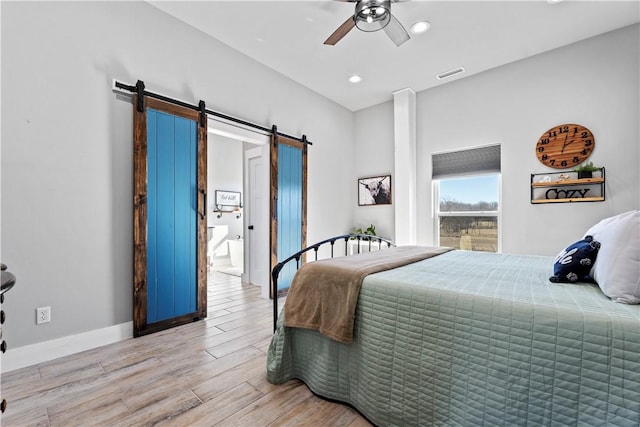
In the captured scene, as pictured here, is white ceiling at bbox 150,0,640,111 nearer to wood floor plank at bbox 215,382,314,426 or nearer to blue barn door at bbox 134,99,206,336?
blue barn door at bbox 134,99,206,336

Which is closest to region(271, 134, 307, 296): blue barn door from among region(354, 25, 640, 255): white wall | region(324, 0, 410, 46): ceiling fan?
region(324, 0, 410, 46): ceiling fan

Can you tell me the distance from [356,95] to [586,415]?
458 cm

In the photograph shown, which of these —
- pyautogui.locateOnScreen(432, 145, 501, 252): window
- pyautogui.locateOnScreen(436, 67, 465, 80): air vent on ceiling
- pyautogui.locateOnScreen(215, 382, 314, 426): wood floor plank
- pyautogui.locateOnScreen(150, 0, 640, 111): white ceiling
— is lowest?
pyautogui.locateOnScreen(215, 382, 314, 426): wood floor plank

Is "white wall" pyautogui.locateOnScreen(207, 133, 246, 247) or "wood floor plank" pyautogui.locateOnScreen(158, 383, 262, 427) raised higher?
"white wall" pyautogui.locateOnScreen(207, 133, 246, 247)

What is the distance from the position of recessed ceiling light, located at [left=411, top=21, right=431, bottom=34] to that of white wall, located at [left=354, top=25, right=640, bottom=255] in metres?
1.44

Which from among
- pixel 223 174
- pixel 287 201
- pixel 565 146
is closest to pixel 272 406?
pixel 287 201

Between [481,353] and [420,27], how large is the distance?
3.15m

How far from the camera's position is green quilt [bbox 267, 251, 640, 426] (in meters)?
0.93

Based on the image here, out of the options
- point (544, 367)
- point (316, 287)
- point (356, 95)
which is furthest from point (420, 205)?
point (544, 367)

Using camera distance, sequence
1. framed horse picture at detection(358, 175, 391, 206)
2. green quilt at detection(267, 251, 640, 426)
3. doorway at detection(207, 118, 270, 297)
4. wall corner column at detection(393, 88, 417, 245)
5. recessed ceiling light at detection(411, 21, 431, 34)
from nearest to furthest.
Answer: green quilt at detection(267, 251, 640, 426)
recessed ceiling light at detection(411, 21, 431, 34)
doorway at detection(207, 118, 270, 297)
wall corner column at detection(393, 88, 417, 245)
framed horse picture at detection(358, 175, 391, 206)

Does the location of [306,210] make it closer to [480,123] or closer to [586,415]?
[480,123]

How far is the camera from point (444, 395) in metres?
1.23

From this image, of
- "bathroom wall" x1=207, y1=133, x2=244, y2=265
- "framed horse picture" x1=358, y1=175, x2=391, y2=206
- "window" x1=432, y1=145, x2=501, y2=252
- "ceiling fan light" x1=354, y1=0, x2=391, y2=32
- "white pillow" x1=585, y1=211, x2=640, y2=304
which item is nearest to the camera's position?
"white pillow" x1=585, y1=211, x2=640, y2=304

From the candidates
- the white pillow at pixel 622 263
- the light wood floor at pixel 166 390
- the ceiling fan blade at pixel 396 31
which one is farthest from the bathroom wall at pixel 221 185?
the white pillow at pixel 622 263
